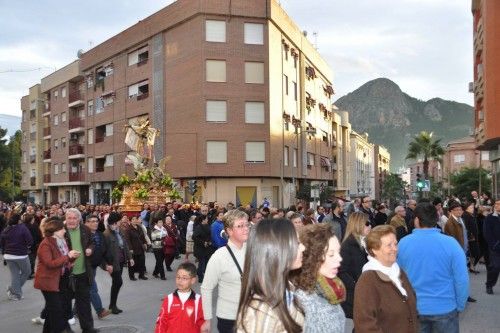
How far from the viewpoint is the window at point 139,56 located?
43.3 metres

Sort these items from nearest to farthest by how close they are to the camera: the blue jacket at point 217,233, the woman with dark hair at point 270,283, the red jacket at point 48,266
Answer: the woman with dark hair at point 270,283 < the red jacket at point 48,266 < the blue jacket at point 217,233

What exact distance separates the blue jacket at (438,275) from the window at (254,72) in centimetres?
3437

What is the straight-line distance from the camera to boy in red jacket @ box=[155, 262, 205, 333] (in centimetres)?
493

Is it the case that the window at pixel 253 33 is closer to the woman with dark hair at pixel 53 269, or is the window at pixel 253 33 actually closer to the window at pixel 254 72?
the window at pixel 254 72

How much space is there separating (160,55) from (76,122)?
55.3ft

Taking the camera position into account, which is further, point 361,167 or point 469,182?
point 361,167

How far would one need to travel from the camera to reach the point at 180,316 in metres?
4.94

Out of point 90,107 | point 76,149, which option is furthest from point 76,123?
point 90,107

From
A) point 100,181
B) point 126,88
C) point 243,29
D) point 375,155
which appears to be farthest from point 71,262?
point 375,155

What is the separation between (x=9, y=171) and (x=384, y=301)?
73.6 meters

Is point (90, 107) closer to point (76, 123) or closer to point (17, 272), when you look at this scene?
point (76, 123)

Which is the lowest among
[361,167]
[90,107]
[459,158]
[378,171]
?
[361,167]

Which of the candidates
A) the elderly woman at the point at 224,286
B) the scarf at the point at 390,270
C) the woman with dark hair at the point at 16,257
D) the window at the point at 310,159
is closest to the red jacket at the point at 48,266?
the elderly woman at the point at 224,286

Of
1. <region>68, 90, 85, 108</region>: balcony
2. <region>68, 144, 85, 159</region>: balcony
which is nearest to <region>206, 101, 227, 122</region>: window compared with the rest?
<region>68, 144, 85, 159</region>: balcony
